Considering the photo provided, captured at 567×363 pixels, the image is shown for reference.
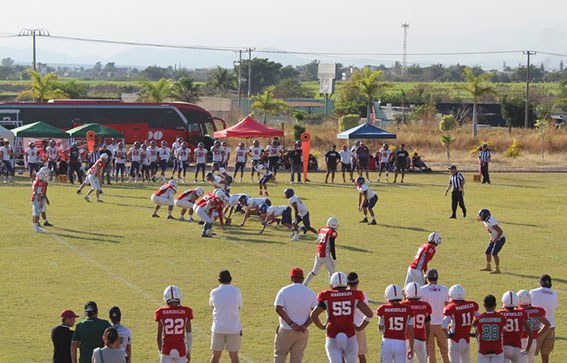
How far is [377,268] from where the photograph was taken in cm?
1759

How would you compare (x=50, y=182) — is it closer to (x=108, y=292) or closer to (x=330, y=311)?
(x=108, y=292)

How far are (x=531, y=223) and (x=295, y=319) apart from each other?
15876 mm

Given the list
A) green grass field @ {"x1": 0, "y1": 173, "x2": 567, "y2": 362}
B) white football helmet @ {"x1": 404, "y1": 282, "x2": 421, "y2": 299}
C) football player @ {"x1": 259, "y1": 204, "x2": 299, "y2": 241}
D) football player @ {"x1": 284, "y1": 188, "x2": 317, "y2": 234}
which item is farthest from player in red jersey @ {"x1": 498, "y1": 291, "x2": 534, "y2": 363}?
football player @ {"x1": 259, "y1": 204, "x2": 299, "y2": 241}

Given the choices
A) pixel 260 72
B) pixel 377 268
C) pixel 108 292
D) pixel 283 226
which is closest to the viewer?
pixel 108 292

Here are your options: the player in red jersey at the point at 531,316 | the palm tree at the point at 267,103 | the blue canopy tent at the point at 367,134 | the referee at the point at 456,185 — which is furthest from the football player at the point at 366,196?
the palm tree at the point at 267,103

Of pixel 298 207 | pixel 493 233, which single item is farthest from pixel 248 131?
pixel 493 233

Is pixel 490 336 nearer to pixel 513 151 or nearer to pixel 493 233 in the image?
pixel 493 233

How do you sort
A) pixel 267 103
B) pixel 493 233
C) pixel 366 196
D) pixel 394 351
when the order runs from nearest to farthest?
pixel 394 351
pixel 493 233
pixel 366 196
pixel 267 103

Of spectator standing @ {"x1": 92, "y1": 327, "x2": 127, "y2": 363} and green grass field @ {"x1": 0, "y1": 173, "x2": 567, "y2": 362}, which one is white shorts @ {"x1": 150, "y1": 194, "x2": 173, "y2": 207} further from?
spectator standing @ {"x1": 92, "y1": 327, "x2": 127, "y2": 363}

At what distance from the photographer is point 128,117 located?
45625 mm

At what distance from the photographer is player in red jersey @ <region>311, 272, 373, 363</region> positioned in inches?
385

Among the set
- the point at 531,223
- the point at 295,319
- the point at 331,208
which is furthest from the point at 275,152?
the point at 295,319

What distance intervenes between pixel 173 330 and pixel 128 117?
122ft

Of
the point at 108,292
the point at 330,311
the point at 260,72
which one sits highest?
the point at 260,72
